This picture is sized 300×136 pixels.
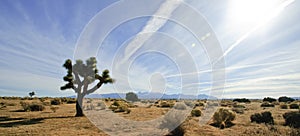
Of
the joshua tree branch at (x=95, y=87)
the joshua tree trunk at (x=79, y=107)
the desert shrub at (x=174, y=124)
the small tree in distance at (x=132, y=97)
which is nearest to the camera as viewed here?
the desert shrub at (x=174, y=124)

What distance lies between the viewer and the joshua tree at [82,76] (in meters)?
20.2

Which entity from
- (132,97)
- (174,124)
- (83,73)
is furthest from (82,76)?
(132,97)

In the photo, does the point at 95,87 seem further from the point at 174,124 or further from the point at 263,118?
the point at 263,118

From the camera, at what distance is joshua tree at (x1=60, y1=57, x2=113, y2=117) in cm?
2020

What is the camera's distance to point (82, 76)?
68.5ft

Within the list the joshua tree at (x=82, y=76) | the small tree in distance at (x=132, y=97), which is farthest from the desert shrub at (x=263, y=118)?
the small tree in distance at (x=132, y=97)

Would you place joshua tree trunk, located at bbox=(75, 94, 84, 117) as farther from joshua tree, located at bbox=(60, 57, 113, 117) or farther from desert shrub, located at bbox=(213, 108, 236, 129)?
desert shrub, located at bbox=(213, 108, 236, 129)

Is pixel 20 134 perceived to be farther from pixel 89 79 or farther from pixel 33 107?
pixel 33 107

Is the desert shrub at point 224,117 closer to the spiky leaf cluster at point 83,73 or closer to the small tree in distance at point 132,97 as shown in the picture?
the spiky leaf cluster at point 83,73

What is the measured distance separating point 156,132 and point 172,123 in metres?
1.15

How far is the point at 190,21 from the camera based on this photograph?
15023mm

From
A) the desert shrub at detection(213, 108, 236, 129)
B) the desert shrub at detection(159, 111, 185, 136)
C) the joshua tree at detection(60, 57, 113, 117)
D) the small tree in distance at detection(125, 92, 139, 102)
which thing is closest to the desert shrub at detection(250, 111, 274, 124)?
the desert shrub at detection(213, 108, 236, 129)

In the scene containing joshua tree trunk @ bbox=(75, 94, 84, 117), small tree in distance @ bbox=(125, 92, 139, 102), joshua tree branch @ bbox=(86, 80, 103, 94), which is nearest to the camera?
joshua tree trunk @ bbox=(75, 94, 84, 117)

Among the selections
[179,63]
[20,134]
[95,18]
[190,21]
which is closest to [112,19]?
[95,18]
